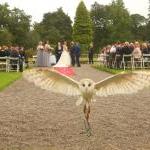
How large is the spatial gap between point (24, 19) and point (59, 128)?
99603 millimetres

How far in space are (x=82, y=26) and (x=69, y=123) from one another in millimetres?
105182

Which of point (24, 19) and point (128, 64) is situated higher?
point (24, 19)

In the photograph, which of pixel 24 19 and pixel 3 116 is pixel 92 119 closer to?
pixel 3 116

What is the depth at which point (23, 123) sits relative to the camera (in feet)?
43.4

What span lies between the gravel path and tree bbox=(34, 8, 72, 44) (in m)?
109

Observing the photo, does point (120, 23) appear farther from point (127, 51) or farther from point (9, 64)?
point (9, 64)

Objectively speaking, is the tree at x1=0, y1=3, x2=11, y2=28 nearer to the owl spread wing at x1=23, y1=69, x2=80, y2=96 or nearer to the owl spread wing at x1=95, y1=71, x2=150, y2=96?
the owl spread wing at x1=23, y1=69, x2=80, y2=96

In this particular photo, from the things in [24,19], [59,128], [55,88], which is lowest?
[59,128]

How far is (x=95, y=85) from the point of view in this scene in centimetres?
1084

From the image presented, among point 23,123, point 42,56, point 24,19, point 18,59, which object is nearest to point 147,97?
point 23,123

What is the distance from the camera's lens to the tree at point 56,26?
130 metres

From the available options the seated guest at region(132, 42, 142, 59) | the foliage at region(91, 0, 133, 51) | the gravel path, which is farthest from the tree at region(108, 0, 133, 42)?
the gravel path

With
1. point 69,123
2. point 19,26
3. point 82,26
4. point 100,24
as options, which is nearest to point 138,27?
point 100,24

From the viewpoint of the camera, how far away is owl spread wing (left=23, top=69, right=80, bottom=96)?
11.0 meters
